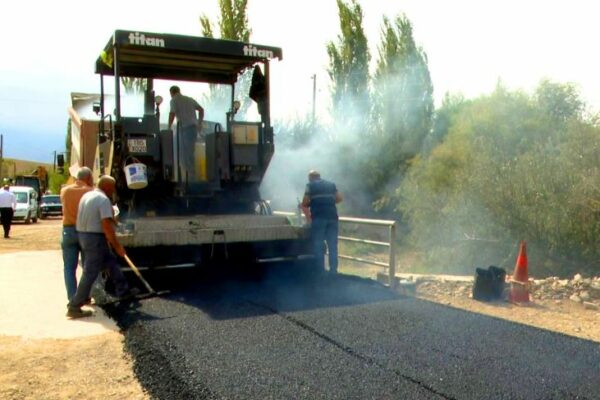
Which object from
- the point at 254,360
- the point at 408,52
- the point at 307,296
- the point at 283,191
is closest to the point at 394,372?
the point at 254,360

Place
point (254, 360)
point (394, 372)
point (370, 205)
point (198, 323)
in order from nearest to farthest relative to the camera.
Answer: point (394, 372), point (254, 360), point (198, 323), point (370, 205)

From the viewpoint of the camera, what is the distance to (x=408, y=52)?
20.8 metres

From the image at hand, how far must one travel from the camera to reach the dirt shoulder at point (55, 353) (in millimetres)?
3789

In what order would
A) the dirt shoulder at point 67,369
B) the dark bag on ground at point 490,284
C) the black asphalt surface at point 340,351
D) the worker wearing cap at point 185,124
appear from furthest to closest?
the worker wearing cap at point 185,124
the dark bag on ground at point 490,284
the dirt shoulder at point 67,369
the black asphalt surface at point 340,351

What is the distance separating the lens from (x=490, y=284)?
6.91 m

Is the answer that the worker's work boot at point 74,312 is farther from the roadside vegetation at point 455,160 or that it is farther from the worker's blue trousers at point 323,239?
the roadside vegetation at point 455,160

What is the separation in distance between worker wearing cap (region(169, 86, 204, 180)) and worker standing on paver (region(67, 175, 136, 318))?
1.39m

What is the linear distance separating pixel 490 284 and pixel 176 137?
4119 millimetres

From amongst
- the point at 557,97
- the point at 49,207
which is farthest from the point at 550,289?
the point at 49,207

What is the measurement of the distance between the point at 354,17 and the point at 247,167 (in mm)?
14947

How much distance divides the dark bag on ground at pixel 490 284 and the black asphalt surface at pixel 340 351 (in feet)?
4.15

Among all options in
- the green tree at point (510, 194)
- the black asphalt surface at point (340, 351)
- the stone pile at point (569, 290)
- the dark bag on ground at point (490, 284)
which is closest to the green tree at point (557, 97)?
the green tree at point (510, 194)

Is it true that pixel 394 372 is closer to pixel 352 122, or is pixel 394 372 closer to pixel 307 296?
pixel 307 296

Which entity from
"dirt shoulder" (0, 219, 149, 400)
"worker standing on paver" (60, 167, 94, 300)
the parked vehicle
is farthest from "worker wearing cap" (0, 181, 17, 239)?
the parked vehicle
